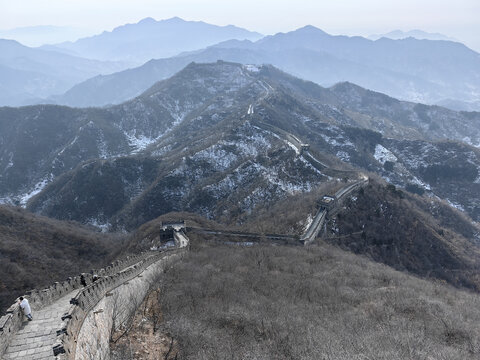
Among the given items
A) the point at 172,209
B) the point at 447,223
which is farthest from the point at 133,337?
the point at 447,223

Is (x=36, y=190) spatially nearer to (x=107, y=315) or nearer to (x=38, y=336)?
(x=107, y=315)

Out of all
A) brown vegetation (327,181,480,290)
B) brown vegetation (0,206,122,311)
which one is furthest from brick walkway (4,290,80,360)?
brown vegetation (327,181,480,290)

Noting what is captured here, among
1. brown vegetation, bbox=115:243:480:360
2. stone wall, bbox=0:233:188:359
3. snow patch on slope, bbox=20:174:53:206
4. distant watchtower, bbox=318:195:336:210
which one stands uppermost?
stone wall, bbox=0:233:188:359

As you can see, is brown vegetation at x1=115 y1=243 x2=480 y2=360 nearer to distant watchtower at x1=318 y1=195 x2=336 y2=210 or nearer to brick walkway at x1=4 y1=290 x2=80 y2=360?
brick walkway at x1=4 y1=290 x2=80 y2=360

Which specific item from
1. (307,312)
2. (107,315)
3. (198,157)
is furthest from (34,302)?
(198,157)

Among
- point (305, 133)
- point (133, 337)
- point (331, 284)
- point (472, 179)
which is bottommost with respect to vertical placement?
point (472, 179)

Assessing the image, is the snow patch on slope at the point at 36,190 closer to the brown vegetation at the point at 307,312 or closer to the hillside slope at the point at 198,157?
the hillside slope at the point at 198,157

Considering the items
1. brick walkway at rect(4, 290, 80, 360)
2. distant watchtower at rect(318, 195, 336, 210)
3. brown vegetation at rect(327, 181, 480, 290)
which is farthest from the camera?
distant watchtower at rect(318, 195, 336, 210)

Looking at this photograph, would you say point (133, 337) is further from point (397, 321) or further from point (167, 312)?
point (397, 321)
